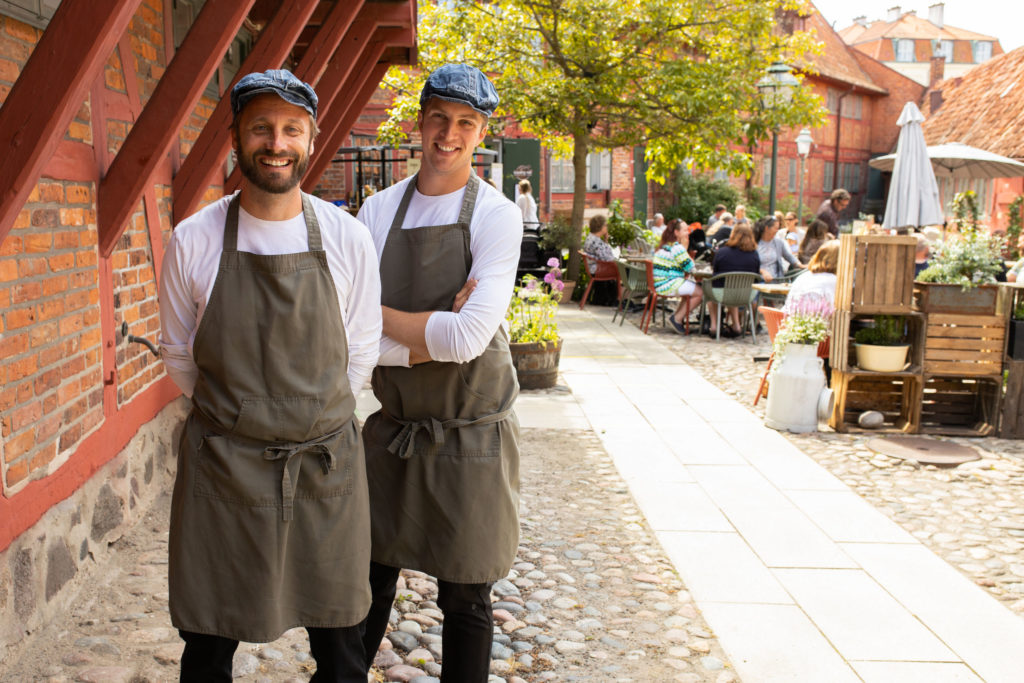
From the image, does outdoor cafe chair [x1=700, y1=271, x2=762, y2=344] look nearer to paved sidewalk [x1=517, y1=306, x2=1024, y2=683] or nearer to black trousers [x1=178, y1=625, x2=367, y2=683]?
paved sidewalk [x1=517, y1=306, x2=1024, y2=683]

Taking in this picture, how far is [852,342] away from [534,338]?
102 inches

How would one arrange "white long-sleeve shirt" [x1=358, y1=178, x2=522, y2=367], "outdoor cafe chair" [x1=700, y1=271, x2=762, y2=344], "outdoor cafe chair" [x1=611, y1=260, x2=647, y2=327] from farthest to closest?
"outdoor cafe chair" [x1=611, y1=260, x2=647, y2=327], "outdoor cafe chair" [x1=700, y1=271, x2=762, y2=344], "white long-sleeve shirt" [x1=358, y1=178, x2=522, y2=367]

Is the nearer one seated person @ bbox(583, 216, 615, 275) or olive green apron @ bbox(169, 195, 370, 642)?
olive green apron @ bbox(169, 195, 370, 642)

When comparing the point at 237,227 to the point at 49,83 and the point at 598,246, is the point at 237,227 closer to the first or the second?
the point at 49,83

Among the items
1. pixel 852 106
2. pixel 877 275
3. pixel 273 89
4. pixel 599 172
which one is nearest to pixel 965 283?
pixel 877 275

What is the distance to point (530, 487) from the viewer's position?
17.8 feet

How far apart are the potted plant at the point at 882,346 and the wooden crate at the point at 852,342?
0.20 ft

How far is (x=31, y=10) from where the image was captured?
3.20 meters

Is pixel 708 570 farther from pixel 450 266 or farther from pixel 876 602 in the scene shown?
pixel 450 266

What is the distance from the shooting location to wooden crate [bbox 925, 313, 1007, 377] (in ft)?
22.1

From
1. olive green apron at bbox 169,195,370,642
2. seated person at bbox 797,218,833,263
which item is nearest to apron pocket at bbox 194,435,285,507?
olive green apron at bbox 169,195,370,642

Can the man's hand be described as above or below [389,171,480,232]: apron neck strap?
below

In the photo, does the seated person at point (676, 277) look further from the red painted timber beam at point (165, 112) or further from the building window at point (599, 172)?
the building window at point (599, 172)

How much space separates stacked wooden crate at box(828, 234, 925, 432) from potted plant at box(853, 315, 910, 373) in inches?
2.3
